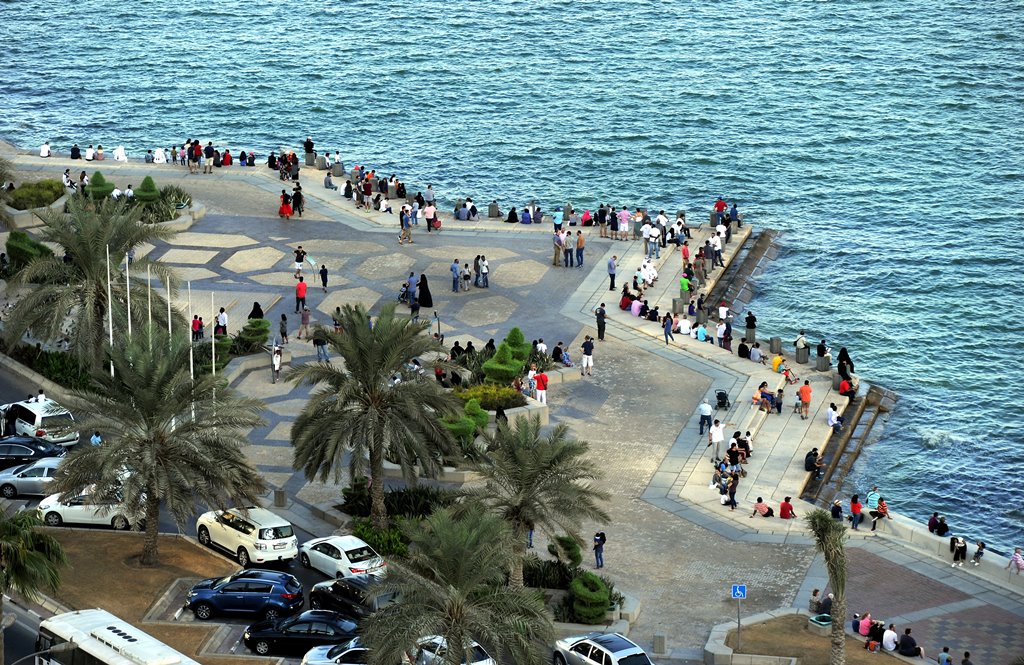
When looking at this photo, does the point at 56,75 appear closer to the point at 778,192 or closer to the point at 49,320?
the point at 778,192

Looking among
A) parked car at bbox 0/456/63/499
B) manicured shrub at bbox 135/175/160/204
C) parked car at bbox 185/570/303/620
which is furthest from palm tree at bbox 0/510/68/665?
manicured shrub at bbox 135/175/160/204

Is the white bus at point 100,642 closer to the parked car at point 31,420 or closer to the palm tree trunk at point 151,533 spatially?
the palm tree trunk at point 151,533

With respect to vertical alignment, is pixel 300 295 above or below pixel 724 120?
below

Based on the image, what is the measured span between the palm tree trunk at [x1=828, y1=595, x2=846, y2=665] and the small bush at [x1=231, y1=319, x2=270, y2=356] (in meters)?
29.7

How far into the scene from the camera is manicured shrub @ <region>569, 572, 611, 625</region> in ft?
163

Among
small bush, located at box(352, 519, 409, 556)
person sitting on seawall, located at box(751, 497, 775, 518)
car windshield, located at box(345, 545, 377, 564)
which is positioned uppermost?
car windshield, located at box(345, 545, 377, 564)

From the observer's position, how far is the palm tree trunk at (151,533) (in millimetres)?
50812

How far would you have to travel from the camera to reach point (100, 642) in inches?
1678

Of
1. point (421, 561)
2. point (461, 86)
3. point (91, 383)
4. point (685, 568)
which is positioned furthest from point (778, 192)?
point (421, 561)

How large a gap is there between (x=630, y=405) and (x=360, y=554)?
18.0m

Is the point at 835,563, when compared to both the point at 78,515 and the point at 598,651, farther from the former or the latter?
the point at 78,515

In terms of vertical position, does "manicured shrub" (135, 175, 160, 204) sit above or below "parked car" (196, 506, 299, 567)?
above

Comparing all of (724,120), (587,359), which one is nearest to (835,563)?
(587,359)

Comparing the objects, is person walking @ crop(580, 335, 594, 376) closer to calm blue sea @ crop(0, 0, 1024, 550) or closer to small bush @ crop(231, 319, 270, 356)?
calm blue sea @ crop(0, 0, 1024, 550)
